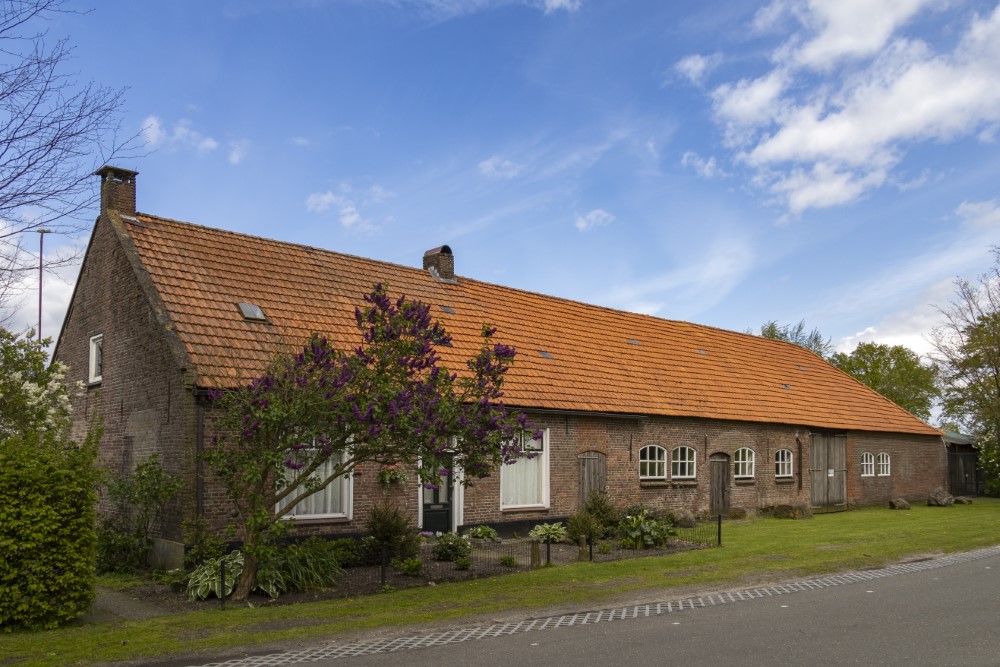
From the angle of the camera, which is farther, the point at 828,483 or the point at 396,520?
the point at 828,483

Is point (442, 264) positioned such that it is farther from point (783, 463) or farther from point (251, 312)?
point (783, 463)

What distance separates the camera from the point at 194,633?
9.99 metres

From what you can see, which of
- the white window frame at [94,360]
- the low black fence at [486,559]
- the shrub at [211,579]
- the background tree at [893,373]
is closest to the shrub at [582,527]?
the low black fence at [486,559]

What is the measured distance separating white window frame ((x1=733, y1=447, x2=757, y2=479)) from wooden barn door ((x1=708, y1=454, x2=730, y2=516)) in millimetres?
439

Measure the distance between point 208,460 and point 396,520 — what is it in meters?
4.30

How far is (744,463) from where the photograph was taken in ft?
84.0

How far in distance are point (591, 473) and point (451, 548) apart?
6.33m

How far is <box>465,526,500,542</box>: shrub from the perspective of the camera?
18078mm

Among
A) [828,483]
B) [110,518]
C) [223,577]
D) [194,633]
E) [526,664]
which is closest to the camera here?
[526,664]

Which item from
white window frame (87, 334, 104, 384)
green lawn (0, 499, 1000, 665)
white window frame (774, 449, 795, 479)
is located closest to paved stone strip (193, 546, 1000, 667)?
Answer: green lawn (0, 499, 1000, 665)

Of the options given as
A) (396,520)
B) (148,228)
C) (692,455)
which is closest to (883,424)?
(692,455)

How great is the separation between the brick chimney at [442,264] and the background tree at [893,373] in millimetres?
40451

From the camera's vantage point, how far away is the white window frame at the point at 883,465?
3139 cm

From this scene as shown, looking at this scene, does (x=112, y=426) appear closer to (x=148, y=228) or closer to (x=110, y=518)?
(x=110, y=518)
